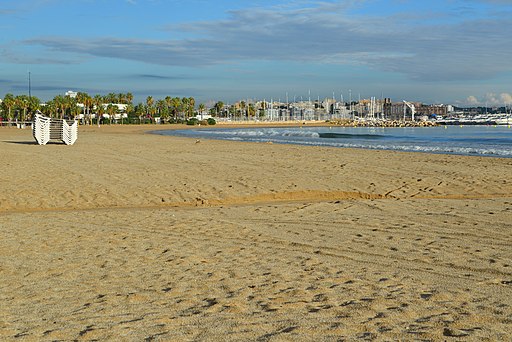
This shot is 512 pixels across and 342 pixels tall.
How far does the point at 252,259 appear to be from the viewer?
7211mm

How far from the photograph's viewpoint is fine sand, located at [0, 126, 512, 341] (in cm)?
471

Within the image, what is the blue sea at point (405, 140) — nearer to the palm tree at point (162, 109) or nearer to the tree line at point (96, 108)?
the tree line at point (96, 108)

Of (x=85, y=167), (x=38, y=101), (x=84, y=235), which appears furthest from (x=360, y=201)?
(x=38, y=101)

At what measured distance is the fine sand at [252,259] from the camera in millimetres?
4715

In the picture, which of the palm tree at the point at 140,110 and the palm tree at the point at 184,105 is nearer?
the palm tree at the point at 140,110

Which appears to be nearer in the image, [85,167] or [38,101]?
[85,167]

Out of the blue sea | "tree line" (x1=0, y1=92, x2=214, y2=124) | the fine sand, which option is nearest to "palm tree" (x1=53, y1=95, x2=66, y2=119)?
"tree line" (x1=0, y1=92, x2=214, y2=124)

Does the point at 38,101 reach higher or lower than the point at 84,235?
higher

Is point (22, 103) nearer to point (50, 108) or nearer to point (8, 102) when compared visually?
point (8, 102)

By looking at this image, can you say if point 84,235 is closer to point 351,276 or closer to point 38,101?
point 351,276

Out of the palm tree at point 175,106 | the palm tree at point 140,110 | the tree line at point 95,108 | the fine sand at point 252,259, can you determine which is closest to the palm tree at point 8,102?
the tree line at point 95,108

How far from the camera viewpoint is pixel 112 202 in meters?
12.6

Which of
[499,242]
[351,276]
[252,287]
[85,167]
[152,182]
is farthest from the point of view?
[85,167]

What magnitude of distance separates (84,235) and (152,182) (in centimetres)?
615
